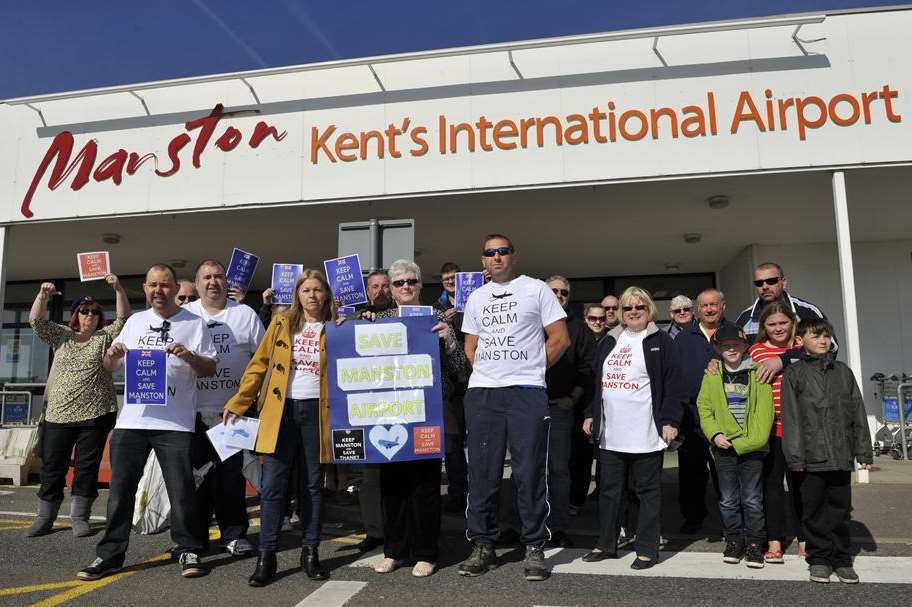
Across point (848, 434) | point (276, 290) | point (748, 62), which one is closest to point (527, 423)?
point (848, 434)

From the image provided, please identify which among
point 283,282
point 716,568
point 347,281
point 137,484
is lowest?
point 716,568

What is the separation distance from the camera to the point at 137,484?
13.5 feet

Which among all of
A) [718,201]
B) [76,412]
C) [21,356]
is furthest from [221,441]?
[21,356]

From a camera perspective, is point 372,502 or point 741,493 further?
point 372,502

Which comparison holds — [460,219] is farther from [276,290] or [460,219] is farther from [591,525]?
[591,525]

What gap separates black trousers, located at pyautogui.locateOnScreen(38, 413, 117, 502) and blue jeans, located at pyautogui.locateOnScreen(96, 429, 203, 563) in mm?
1444

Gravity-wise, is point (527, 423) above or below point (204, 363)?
below

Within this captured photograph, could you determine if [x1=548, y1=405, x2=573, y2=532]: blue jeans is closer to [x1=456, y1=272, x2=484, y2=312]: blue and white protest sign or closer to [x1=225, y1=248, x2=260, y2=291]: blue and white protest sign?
[x1=456, y1=272, x2=484, y2=312]: blue and white protest sign

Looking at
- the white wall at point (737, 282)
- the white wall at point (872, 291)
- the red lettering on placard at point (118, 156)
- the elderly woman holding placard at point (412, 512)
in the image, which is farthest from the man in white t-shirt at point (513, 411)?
the white wall at point (872, 291)

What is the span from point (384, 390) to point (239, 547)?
1.49 m

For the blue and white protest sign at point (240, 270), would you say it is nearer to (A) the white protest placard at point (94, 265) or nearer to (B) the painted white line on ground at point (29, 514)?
(A) the white protest placard at point (94, 265)

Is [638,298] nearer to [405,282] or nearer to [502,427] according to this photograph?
[502,427]

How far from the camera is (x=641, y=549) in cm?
420

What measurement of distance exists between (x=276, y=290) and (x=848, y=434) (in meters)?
4.57
